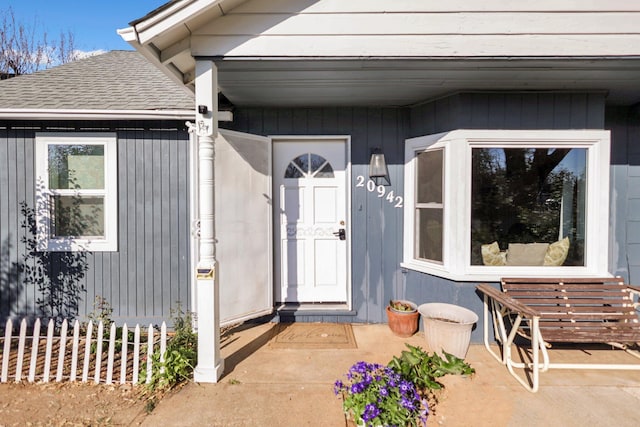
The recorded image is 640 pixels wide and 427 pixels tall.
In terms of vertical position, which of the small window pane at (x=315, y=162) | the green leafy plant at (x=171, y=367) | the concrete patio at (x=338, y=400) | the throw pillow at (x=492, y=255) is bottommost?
the concrete patio at (x=338, y=400)

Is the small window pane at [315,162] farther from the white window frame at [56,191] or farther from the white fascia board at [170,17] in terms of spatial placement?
the white window frame at [56,191]

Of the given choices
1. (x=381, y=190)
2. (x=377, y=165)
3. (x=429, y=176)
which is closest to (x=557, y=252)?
(x=429, y=176)

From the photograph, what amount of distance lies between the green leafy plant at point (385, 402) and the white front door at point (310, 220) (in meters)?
1.90

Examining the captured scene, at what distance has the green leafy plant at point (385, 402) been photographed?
6.21ft

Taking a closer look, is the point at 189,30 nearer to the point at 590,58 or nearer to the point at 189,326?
the point at 189,326

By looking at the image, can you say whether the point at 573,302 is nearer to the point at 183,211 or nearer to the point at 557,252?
the point at 557,252

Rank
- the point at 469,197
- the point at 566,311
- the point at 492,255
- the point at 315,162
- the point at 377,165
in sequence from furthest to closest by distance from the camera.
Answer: the point at 315,162
the point at 377,165
the point at 492,255
the point at 469,197
the point at 566,311

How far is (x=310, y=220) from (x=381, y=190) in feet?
3.10

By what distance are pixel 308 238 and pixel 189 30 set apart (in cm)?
247

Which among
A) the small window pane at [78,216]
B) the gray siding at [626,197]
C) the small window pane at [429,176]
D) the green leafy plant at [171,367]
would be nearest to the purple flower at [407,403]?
the green leafy plant at [171,367]

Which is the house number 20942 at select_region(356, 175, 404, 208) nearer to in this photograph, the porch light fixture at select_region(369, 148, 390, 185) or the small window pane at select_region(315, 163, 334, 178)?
the porch light fixture at select_region(369, 148, 390, 185)

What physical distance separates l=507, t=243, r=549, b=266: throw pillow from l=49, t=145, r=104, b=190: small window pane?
469cm

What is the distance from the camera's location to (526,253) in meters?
3.46

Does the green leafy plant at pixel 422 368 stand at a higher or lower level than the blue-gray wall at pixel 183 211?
lower
